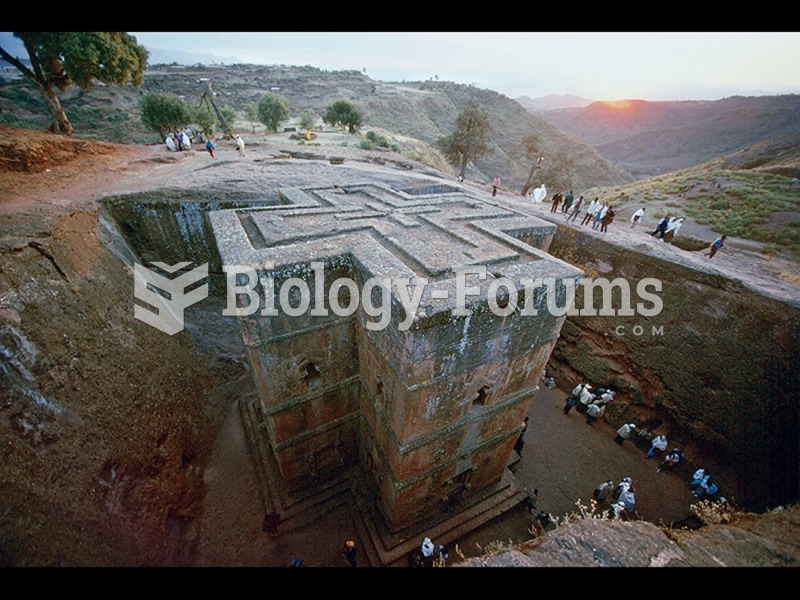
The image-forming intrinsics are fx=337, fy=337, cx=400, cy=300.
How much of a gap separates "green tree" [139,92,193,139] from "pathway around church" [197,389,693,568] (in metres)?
28.4

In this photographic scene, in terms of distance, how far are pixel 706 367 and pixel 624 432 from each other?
345 cm

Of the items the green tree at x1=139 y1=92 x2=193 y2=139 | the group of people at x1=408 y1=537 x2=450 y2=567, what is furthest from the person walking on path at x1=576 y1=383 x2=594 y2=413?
the green tree at x1=139 y1=92 x2=193 y2=139

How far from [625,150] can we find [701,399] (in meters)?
109

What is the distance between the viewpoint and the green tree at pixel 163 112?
92.3ft

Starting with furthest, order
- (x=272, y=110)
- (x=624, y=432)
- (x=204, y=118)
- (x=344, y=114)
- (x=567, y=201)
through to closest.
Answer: (x=344, y=114)
(x=272, y=110)
(x=204, y=118)
(x=567, y=201)
(x=624, y=432)

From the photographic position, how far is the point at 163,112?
92.7 ft

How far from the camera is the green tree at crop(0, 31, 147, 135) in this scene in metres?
17.0

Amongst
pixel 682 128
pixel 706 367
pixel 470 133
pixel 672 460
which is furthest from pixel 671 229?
pixel 682 128

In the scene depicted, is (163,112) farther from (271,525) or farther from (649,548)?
(649,548)

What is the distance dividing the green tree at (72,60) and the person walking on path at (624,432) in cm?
2961

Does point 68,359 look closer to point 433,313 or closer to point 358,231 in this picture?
point 358,231

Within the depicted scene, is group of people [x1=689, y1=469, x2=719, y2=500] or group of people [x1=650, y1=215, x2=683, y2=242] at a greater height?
group of people [x1=650, y1=215, x2=683, y2=242]

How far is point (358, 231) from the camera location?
8547 mm

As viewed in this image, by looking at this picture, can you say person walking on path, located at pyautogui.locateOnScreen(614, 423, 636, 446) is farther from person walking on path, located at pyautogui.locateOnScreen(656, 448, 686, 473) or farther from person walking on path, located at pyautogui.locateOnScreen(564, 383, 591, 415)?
person walking on path, located at pyautogui.locateOnScreen(564, 383, 591, 415)
